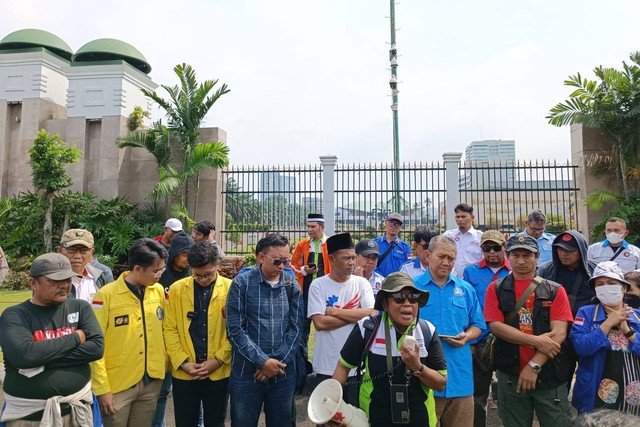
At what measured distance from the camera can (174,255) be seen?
13.1ft

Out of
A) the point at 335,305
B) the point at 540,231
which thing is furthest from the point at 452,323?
the point at 540,231

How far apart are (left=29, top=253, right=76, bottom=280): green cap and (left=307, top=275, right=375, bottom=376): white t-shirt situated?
1.67 meters

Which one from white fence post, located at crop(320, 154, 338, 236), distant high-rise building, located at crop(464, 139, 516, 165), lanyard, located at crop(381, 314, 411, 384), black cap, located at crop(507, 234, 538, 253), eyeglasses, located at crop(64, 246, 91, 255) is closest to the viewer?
lanyard, located at crop(381, 314, 411, 384)

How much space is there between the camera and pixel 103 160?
42.4ft

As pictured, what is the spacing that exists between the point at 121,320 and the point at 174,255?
915 millimetres

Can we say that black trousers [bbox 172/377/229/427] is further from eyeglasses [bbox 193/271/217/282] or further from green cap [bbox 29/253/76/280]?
green cap [bbox 29/253/76/280]

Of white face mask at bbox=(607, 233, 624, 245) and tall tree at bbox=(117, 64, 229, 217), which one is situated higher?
tall tree at bbox=(117, 64, 229, 217)

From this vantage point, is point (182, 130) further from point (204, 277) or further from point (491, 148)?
point (491, 148)

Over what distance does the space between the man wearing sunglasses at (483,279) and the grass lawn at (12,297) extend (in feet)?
30.9

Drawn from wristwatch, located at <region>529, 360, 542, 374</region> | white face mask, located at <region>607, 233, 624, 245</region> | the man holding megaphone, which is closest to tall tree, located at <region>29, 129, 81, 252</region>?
the man holding megaphone

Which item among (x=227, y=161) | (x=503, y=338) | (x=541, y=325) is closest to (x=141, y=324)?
(x=503, y=338)

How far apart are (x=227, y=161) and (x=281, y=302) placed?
28.6 ft

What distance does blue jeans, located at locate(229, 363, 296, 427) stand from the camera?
3.12 metres

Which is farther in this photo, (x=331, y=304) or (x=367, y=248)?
(x=367, y=248)
